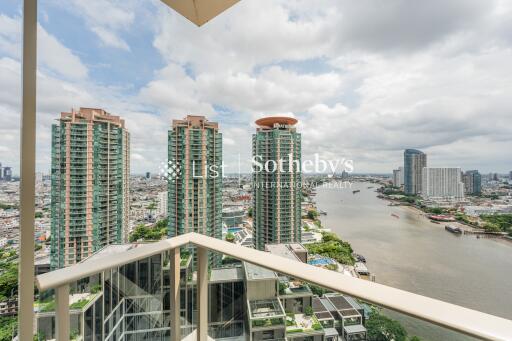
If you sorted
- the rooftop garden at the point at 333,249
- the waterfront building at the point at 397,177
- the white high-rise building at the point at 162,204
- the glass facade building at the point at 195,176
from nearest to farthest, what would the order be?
the white high-rise building at the point at 162,204, the glass facade building at the point at 195,176, the rooftop garden at the point at 333,249, the waterfront building at the point at 397,177

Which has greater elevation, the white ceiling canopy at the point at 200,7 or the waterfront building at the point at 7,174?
the white ceiling canopy at the point at 200,7

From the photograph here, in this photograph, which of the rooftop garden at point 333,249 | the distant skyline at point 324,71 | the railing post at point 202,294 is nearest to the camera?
the railing post at point 202,294

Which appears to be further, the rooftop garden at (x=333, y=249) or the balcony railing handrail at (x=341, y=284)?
the rooftop garden at (x=333, y=249)

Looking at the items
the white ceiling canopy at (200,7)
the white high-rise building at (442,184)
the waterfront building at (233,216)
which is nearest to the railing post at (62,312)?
the white ceiling canopy at (200,7)

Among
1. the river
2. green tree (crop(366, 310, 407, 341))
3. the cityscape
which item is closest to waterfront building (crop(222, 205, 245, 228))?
the cityscape

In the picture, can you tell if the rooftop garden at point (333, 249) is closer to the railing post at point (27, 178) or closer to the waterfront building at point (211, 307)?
the waterfront building at point (211, 307)

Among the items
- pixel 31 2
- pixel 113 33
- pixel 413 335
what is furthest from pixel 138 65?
pixel 413 335

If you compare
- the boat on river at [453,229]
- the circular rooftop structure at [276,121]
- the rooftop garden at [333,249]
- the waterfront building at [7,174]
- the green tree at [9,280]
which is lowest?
the rooftop garden at [333,249]
